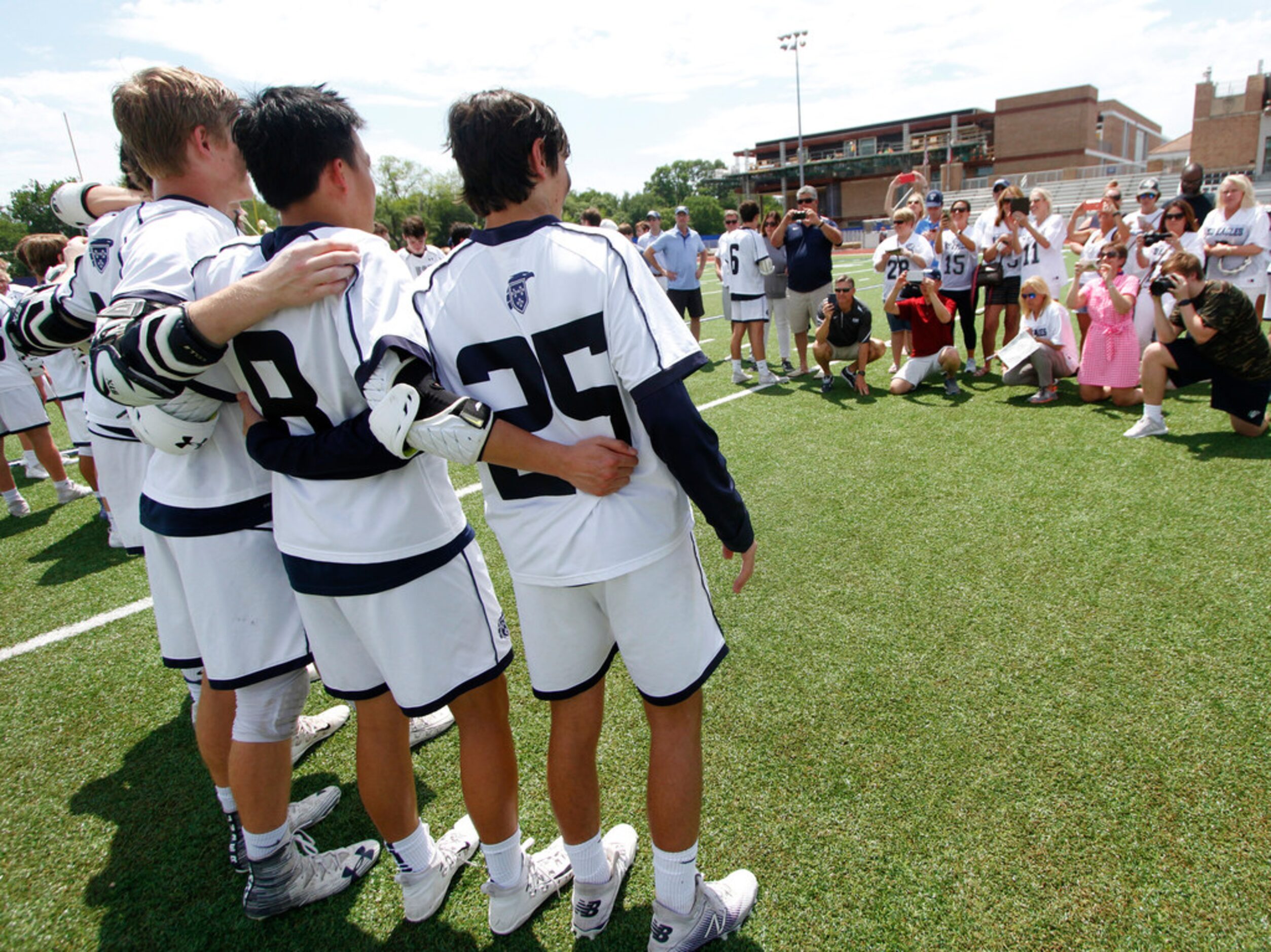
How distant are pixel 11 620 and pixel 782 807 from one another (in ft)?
15.0

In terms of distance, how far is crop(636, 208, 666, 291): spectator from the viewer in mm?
10383

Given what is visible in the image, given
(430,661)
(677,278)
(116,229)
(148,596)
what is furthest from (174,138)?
(677,278)

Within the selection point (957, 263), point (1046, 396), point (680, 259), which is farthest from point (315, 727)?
point (680, 259)

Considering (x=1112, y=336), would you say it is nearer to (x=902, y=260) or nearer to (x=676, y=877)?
(x=902, y=260)

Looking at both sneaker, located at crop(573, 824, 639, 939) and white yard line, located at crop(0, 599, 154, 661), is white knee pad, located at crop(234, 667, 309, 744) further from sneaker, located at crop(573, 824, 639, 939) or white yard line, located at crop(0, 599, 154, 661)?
white yard line, located at crop(0, 599, 154, 661)

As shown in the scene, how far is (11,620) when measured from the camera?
4.23m

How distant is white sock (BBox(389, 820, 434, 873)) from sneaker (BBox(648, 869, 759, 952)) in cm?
68

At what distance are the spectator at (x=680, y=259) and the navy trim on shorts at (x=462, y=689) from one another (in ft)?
29.0

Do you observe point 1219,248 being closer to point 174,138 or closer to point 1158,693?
point 1158,693

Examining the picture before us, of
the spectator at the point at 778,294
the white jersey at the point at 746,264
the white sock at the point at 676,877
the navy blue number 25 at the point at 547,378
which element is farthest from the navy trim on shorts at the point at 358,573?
the spectator at the point at 778,294

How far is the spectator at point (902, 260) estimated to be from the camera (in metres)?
7.69

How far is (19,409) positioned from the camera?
6.02 metres

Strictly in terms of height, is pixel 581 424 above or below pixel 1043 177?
below

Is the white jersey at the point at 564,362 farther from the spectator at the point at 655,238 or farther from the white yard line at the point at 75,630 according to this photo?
the spectator at the point at 655,238
